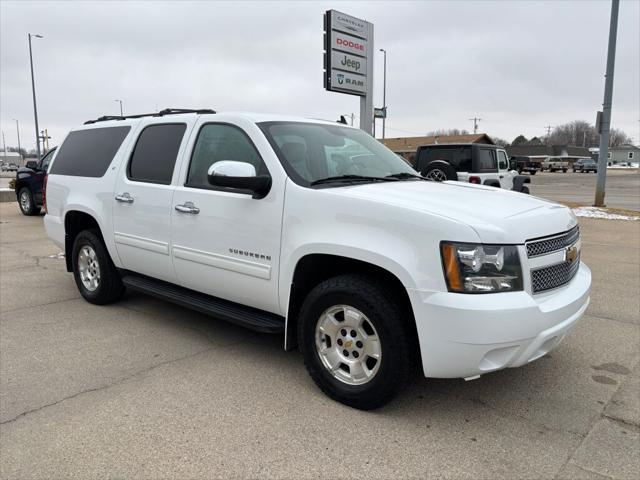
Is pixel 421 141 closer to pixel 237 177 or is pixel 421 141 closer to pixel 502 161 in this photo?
pixel 502 161

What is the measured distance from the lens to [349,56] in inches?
550

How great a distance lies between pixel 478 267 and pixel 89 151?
14.1ft

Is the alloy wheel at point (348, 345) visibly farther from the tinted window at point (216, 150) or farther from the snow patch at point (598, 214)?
the snow patch at point (598, 214)

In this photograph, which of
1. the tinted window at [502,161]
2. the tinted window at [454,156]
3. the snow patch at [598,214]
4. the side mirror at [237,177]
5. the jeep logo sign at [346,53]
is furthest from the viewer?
the tinted window at [502,161]

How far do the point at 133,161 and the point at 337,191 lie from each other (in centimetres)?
238

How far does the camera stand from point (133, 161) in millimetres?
4750

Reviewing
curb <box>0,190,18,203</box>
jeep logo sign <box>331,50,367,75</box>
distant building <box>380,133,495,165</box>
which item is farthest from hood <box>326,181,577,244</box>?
distant building <box>380,133,495,165</box>

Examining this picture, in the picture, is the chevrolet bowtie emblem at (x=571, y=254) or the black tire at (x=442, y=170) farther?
the black tire at (x=442, y=170)

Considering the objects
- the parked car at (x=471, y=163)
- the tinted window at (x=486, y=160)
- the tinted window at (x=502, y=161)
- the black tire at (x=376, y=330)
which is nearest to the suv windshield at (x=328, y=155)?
the black tire at (x=376, y=330)

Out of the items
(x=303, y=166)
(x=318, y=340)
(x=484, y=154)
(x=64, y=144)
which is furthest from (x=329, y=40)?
(x=318, y=340)

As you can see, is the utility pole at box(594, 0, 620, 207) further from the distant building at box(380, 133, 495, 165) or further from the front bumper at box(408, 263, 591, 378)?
the distant building at box(380, 133, 495, 165)

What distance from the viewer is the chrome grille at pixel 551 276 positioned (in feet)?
9.61

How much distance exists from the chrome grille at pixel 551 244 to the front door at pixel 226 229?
1.58 meters

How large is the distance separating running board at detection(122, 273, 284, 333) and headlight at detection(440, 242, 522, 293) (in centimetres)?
135
